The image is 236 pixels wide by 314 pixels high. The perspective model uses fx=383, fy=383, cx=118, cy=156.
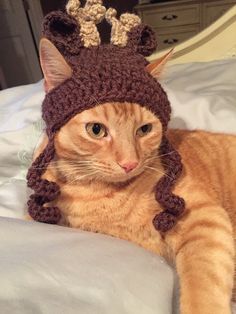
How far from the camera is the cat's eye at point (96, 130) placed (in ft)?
2.70

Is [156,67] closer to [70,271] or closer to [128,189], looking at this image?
[128,189]


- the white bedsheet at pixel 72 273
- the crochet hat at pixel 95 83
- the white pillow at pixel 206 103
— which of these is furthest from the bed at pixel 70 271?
the white pillow at pixel 206 103

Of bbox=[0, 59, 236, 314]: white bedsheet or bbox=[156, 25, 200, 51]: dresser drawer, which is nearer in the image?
bbox=[0, 59, 236, 314]: white bedsheet

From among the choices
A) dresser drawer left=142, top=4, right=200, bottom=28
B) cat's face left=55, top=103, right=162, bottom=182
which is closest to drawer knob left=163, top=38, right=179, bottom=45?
dresser drawer left=142, top=4, right=200, bottom=28

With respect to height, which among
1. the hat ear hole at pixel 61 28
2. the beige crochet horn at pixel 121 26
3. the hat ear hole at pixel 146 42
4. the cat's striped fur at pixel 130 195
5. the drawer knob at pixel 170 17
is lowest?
the drawer knob at pixel 170 17

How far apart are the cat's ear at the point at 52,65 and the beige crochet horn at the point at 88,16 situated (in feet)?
0.36

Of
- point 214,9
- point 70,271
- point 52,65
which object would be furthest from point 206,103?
point 214,9

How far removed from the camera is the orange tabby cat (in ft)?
2.60

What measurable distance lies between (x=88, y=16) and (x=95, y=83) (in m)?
0.21

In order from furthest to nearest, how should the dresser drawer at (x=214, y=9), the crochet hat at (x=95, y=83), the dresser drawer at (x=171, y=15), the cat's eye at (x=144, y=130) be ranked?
the dresser drawer at (x=171, y=15) < the dresser drawer at (x=214, y=9) < the cat's eye at (x=144, y=130) < the crochet hat at (x=95, y=83)

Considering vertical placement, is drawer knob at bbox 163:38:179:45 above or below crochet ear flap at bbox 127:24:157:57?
below

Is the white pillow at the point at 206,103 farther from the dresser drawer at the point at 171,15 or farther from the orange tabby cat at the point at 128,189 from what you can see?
the dresser drawer at the point at 171,15

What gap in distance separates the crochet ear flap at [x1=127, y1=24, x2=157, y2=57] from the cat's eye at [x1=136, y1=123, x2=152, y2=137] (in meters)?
0.18

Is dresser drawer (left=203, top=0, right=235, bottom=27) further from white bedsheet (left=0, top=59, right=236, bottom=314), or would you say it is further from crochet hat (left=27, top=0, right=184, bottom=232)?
white bedsheet (left=0, top=59, right=236, bottom=314)
